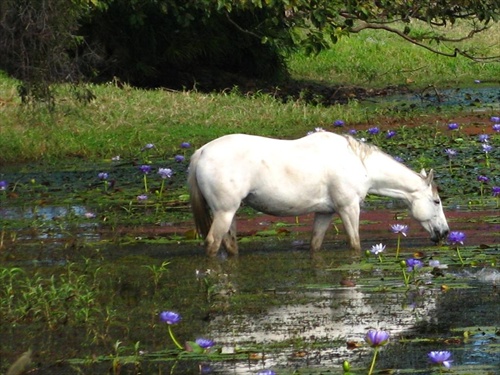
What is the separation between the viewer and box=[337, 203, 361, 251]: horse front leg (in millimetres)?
9539

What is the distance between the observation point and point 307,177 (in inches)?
373

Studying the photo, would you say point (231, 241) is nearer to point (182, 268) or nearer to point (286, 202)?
point (286, 202)

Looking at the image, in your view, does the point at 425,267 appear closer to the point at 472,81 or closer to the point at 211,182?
the point at 211,182

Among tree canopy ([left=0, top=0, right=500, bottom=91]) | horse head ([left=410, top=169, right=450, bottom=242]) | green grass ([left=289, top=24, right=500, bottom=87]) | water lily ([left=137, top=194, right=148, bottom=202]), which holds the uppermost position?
horse head ([left=410, top=169, right=450, bottom=242])

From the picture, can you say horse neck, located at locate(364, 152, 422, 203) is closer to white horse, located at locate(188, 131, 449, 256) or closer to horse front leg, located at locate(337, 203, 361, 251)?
white horse, located at locate(188, 131, 449, 256)

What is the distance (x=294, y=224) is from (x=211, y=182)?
200cm

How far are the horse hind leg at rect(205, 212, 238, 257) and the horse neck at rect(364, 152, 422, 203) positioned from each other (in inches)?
49.2

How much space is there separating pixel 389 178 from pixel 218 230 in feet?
4.99

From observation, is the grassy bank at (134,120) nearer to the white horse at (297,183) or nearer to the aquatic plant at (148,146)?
the aquatic plant at (148,146)

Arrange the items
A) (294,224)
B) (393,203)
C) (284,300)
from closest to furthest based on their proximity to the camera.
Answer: (284,300), (294,224), (393,203)

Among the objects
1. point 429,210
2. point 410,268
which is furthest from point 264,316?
point 429,210

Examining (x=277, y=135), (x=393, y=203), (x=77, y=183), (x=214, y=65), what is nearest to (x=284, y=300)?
(x=393, y=203)

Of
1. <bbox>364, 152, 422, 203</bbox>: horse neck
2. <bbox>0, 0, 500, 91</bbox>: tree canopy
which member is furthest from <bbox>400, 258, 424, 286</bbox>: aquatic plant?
<bbox>0, 0, 500, 91</bbox>: tree canopy

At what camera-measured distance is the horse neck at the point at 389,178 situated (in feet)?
32.2
